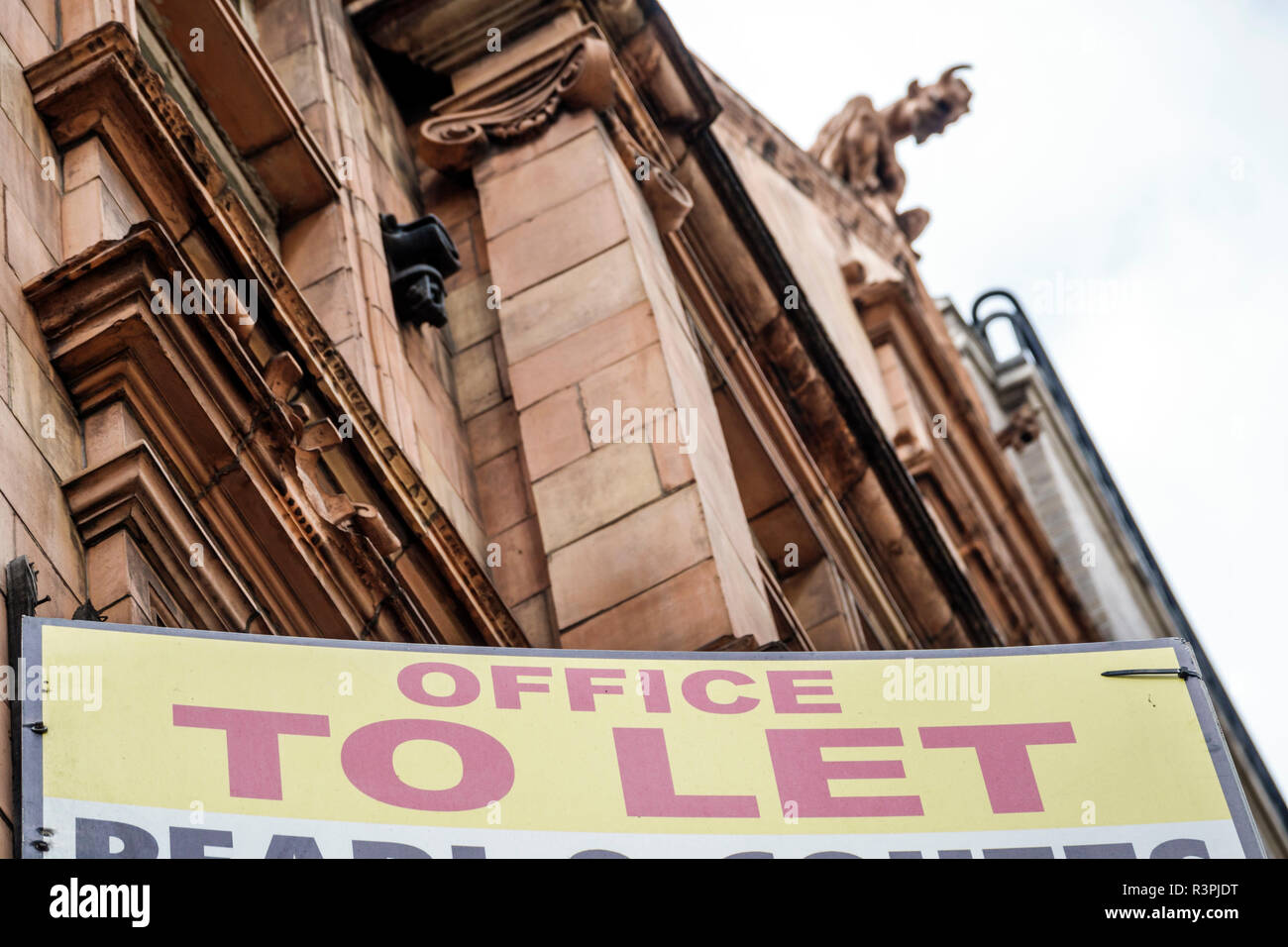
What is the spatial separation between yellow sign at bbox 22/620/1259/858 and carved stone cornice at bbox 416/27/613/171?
6880 millimetres

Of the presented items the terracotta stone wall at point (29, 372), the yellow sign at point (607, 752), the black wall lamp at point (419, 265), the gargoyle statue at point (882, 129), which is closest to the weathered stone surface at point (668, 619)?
the black wall lamp at point (419, 265)

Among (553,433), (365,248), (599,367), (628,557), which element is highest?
(365,248)

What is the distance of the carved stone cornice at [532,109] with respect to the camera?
1291cm

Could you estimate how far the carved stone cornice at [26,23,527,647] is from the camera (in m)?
7.87

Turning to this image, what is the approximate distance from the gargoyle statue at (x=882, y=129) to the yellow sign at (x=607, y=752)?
21.8 meters

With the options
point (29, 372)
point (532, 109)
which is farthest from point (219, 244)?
point (532, 109)

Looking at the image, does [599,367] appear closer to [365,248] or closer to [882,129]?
[365,248]

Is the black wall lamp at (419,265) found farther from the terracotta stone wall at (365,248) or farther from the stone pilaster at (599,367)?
the stone pilaster at (599,367)

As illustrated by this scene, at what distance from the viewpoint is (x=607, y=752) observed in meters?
6.09

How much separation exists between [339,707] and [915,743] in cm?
180

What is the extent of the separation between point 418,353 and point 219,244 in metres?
3.16

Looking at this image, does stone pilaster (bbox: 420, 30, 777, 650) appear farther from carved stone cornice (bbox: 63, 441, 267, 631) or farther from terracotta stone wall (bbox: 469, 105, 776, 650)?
carved stone cornice (bbox: 63, 441, 267, 631)

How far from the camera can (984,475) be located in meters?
25.8

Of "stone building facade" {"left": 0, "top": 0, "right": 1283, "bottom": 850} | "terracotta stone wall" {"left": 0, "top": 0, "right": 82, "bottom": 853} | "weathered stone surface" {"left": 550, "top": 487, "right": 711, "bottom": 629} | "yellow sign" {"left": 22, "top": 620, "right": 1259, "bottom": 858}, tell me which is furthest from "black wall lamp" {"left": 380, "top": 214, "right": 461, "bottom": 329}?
"yellow sign" {"left": 22, "top": 620, "right": 1259, "bottom": 858}
